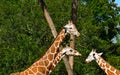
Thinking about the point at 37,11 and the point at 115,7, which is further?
the point at 115,7

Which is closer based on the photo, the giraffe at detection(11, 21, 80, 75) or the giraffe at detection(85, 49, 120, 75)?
the giraffe at detection(11, 21, 80, 75)

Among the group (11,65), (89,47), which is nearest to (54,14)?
(89,47)

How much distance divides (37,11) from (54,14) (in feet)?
5.07

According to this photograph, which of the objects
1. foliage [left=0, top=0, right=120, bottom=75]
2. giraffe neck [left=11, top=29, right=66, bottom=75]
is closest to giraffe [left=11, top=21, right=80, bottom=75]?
giraffe neck [left=11, top=29, right=66, bottom=75]

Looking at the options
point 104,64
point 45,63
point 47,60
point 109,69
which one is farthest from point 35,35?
point 45,63

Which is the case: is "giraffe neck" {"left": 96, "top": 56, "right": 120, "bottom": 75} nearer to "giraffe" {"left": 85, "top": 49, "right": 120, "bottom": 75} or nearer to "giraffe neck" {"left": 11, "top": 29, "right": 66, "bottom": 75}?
"giraffe" {"left": 85, "top": 49, "right": 120, "bottom": 75}

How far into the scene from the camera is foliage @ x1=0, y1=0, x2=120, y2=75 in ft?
103

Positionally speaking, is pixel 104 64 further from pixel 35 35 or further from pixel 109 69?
pixel 35 35

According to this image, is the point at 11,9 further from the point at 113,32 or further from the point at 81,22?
the point at 113,32

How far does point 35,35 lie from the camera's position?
33.8 metres

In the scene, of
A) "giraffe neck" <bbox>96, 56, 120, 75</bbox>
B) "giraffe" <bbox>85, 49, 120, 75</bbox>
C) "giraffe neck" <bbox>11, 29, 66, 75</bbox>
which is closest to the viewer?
"giraffe neck" <bbox>11, 29, 66, 75</bbox>

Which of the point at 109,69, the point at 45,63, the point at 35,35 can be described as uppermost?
the point at 45,63

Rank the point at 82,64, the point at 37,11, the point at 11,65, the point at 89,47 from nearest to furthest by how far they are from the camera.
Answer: the point at 11,65 < the point at 82,64 < the point at 37,11 < the point at 89,47

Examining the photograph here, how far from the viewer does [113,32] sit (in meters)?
47.2
